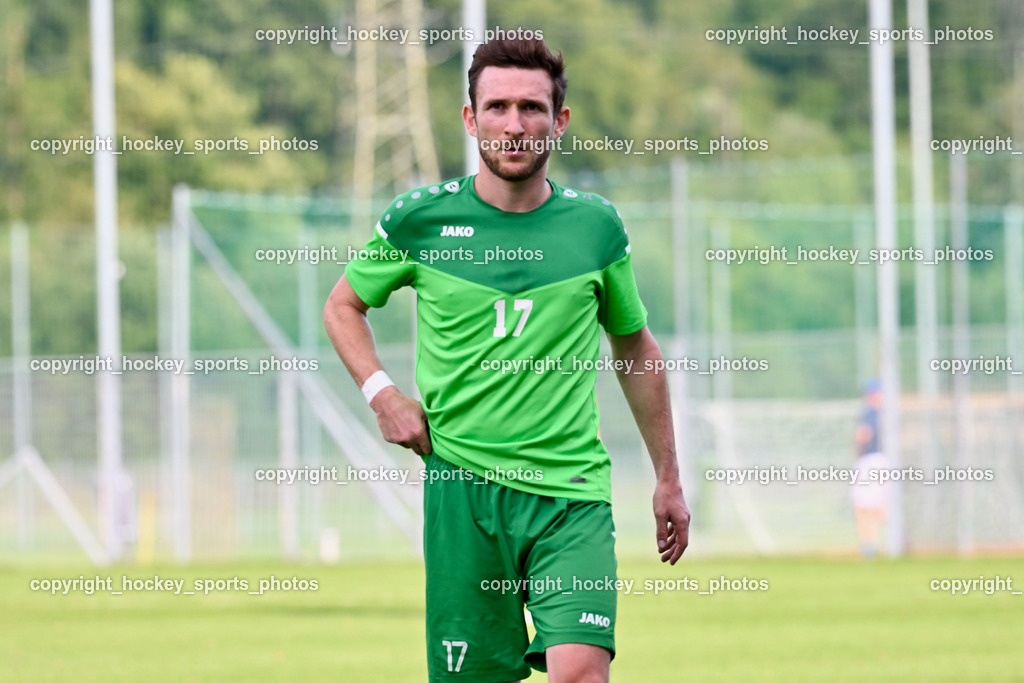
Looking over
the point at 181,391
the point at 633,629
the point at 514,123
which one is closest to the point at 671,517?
the point at 514,123

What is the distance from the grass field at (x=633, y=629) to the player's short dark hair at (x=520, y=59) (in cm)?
537

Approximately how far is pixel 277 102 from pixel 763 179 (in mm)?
10778

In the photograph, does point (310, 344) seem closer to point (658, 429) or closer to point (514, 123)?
point (658, 429)

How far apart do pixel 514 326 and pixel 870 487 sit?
52.3ft

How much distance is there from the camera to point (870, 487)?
20.5m

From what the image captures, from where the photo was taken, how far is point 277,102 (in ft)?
126

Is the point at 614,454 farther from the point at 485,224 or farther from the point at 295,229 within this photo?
the point at 485,224

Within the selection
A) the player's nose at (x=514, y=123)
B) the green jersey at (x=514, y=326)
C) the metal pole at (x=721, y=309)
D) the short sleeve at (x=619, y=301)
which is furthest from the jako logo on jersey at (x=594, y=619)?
the metal pole at (x=721, y=309)

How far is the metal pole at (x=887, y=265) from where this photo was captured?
20.5 metres

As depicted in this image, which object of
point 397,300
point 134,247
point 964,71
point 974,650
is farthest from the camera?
point 134,247

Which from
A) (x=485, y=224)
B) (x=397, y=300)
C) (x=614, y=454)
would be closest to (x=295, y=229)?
(x=397, y=300)

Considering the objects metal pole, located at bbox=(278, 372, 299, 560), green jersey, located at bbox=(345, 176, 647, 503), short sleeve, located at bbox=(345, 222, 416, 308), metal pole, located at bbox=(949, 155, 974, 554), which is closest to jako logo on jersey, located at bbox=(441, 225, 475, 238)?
green jersey, located at bbox=(345, 176, 647, 503)

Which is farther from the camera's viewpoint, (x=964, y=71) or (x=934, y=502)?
(x=964, y=71)

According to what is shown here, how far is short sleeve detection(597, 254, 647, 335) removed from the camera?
540 cm
